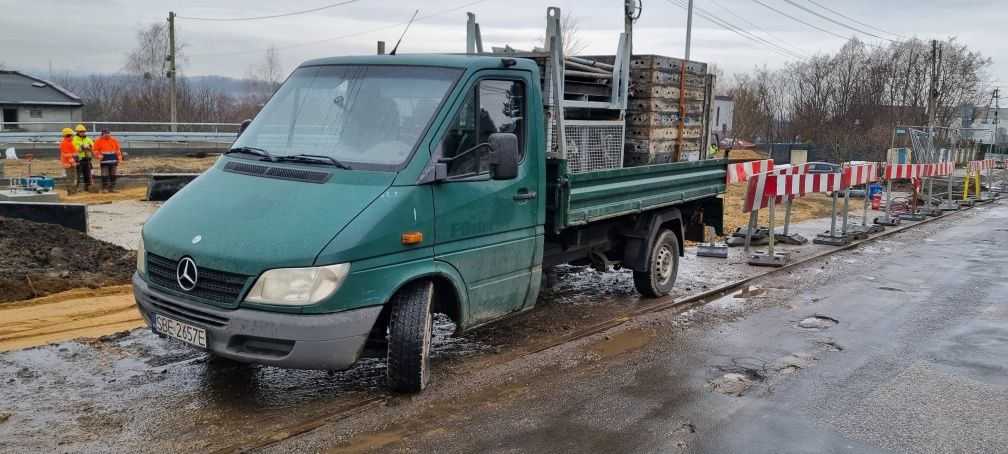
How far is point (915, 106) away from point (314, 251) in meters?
50.7

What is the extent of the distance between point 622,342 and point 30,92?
5543 cm

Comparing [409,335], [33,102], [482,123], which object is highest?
[33,102]

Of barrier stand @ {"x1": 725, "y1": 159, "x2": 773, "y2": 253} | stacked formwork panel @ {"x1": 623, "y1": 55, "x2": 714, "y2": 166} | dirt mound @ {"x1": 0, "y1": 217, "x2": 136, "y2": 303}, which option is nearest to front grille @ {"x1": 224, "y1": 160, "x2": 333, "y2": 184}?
dirt mound @ {"x1": 0, "y1": 217, "x2": 136, "y2": 303}

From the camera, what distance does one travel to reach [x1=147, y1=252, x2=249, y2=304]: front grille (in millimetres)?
4582

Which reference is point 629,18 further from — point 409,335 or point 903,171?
point 903,171

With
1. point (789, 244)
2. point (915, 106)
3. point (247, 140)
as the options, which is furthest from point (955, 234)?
point (915, 106)

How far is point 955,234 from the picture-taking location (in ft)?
50.3

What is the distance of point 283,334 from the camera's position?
4.54m

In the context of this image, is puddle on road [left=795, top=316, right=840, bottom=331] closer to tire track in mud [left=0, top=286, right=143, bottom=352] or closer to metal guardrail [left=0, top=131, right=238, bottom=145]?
tire track in mud [left=0, top=286, right=143, bottom=352]

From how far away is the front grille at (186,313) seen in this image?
4629 mm

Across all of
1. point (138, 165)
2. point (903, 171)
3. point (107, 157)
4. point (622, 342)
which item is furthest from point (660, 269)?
point (138, 165)

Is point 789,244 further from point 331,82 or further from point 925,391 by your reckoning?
point 331,82

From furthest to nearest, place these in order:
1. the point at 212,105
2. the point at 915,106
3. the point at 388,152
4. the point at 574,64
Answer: the point at 212,105, the point at 915,106, the point at 574,64, the point at 388,152

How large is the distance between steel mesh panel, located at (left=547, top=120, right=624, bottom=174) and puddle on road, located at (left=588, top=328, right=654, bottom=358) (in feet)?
4.92
